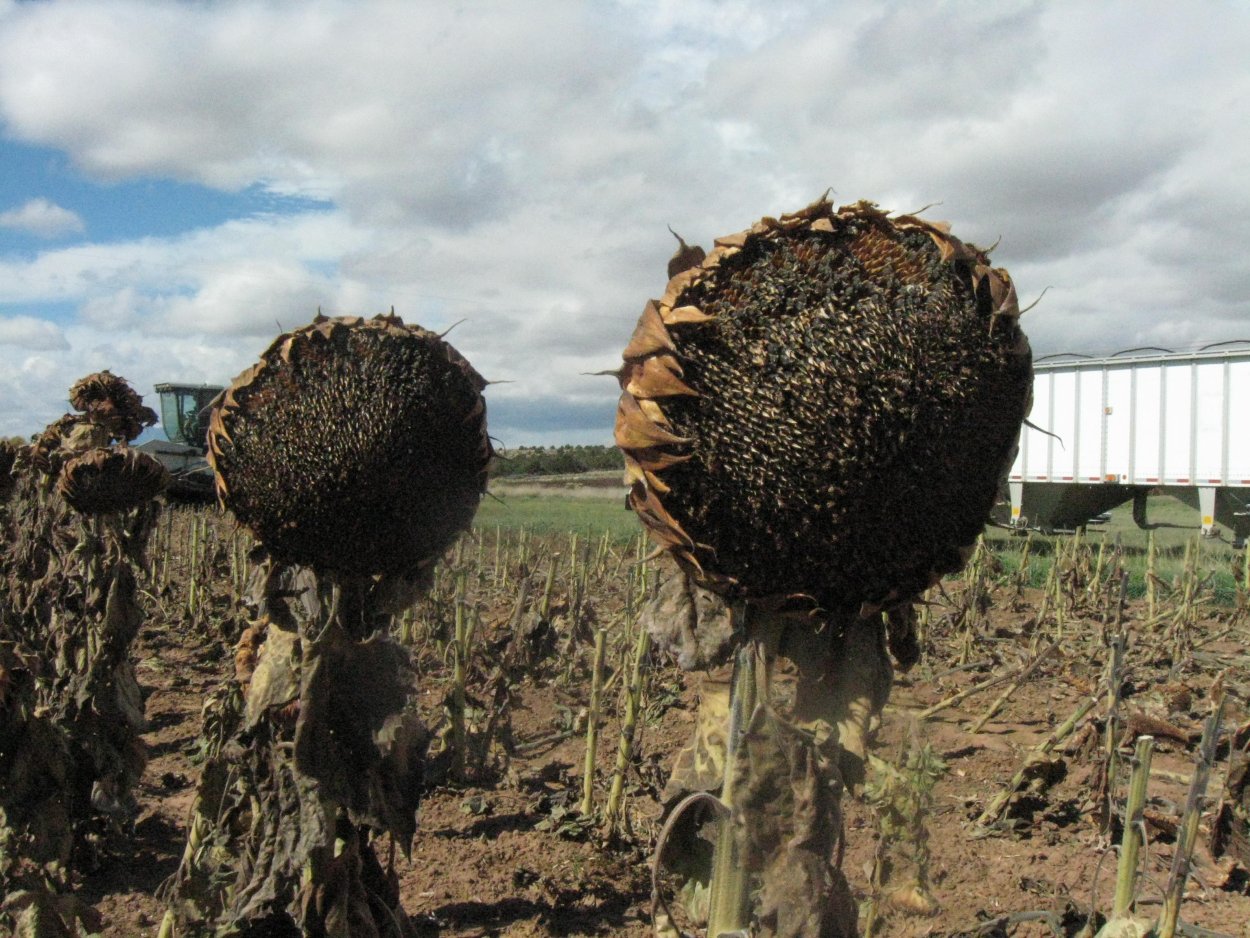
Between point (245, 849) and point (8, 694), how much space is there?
3.24 ft

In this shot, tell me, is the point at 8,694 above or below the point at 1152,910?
above

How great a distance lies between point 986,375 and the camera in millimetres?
1680

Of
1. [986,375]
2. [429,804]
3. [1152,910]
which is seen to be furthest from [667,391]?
[429,804]

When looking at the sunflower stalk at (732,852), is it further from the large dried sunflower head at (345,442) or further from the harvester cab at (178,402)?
the harvester cab at (178,402)

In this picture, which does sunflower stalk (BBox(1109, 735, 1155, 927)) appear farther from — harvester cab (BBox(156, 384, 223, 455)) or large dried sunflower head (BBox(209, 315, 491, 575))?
harvester cab (BBox(156, 384, 223, 455))

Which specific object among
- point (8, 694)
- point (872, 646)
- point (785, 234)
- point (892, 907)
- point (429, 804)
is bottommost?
point (429, 804)

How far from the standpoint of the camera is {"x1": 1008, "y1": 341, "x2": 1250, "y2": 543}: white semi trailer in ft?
51.6

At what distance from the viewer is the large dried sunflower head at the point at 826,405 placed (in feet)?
5.37

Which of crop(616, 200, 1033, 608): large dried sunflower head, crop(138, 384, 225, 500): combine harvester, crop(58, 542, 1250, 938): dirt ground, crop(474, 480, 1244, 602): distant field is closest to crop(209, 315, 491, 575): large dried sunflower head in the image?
crop(474, 480, 1244, 602): distant field

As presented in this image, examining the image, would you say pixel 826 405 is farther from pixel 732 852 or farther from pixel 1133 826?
pixel 1133 826

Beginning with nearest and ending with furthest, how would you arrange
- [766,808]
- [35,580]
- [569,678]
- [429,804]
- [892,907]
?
[766,808]
[892,907]
[429,804]
[35,580]
[569,678]

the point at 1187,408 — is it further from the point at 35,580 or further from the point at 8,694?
the point at 8,694

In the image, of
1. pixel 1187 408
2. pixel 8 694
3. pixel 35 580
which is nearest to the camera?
pixel 8 694

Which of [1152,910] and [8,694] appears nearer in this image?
[8,694]
